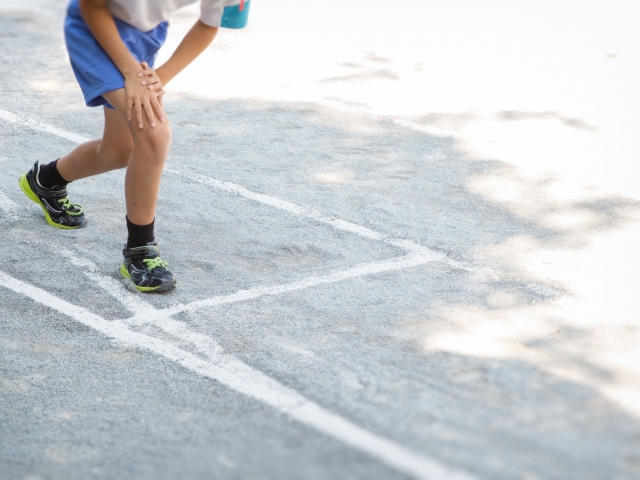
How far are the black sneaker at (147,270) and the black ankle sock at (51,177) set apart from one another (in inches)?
32.6

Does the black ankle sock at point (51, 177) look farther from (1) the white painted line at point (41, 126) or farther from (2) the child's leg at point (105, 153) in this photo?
(1) the white painted line at point (41, 126)

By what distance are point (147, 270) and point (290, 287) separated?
71 centimetres

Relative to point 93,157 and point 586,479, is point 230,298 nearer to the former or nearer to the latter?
point 93,157

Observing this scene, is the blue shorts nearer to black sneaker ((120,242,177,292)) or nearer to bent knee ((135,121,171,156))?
bent knee ((135,121,171,156))

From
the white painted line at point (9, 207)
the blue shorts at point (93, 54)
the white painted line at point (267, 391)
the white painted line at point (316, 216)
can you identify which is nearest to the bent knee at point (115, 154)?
the blue shorts at point (93, 54)

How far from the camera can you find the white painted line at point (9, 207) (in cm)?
502

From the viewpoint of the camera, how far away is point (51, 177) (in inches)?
187

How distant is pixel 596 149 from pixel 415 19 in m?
5.20

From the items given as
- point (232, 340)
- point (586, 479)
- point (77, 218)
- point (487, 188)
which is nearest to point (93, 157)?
point (77, 218)

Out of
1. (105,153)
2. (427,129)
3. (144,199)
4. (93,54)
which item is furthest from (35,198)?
(427,129)

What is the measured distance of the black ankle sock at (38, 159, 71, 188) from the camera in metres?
4.75

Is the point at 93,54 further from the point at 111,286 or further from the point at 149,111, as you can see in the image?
the point at 111,286

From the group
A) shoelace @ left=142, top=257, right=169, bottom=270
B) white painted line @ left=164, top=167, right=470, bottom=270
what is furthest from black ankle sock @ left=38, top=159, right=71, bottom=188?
white painted line @ left=164, top=167, right=470, bottom=270

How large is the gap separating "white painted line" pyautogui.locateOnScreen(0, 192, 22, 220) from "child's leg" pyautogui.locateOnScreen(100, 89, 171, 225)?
1272 mm
